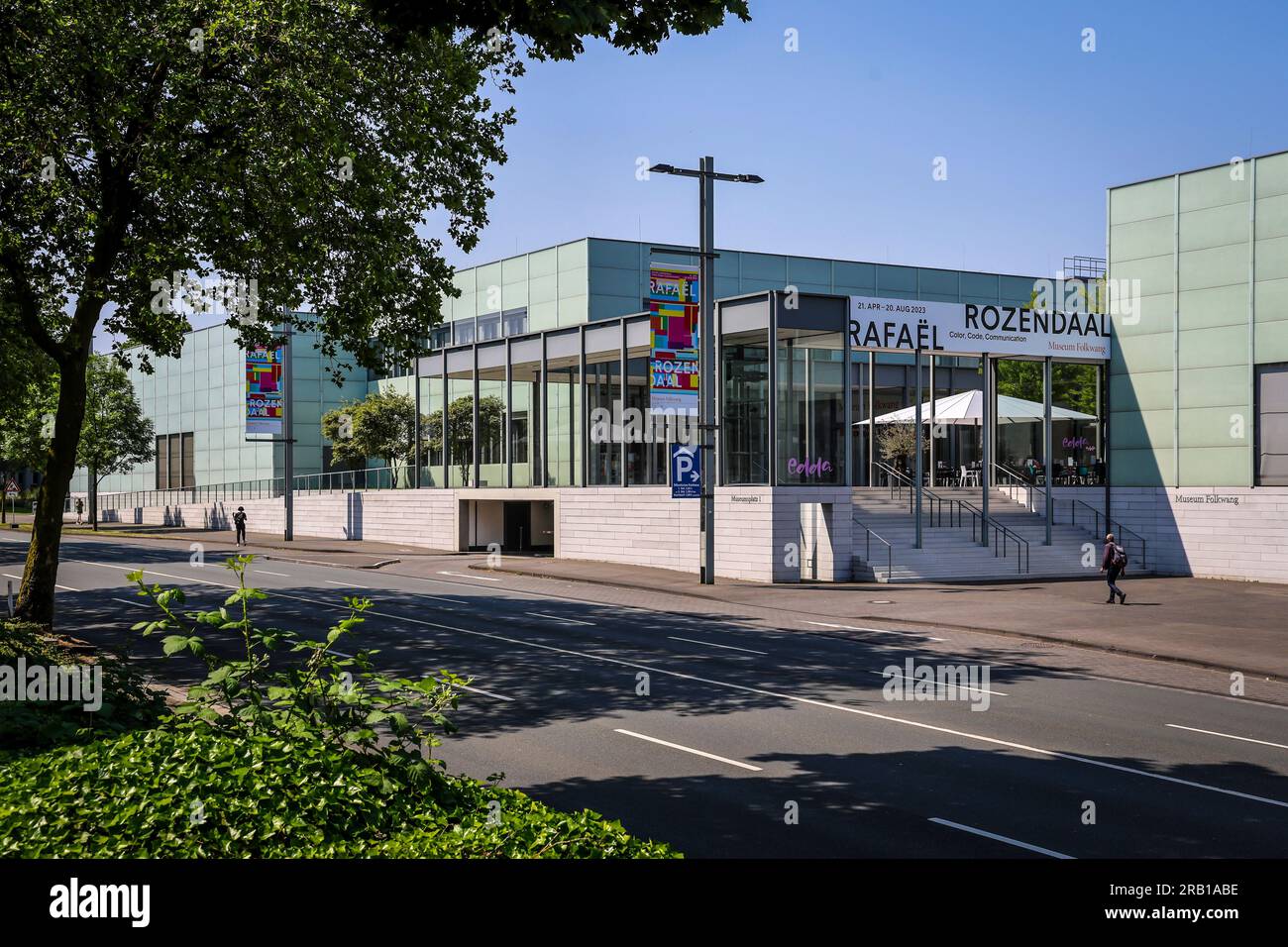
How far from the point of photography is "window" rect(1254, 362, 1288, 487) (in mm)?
33219

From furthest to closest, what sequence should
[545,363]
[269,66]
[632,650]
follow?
[545,363] < [632,650] < [269,66]

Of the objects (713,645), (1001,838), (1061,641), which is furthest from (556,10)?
(1061,641)

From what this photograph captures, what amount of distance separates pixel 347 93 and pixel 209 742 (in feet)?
43.1

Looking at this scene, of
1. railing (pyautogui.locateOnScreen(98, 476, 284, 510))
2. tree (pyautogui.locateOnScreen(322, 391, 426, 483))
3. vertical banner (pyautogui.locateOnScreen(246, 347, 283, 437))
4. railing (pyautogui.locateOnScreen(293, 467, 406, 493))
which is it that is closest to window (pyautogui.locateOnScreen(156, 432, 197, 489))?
railing (pyautogui.locateOnScreen(98, 476, 284, 510))

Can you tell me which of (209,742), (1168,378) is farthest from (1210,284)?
(209,742)

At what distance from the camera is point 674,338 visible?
31.2 meters

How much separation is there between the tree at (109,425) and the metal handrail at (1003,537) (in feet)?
161

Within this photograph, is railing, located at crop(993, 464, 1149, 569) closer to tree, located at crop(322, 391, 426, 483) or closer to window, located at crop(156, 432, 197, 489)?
tree, located at crop(322, 391, 426, 483)

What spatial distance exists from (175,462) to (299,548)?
128 ft

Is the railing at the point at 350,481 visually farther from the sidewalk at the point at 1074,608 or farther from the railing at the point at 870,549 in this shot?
the railing at the point at 870,549

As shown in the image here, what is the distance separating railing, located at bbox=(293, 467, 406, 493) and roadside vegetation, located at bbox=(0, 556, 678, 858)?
1819 inches

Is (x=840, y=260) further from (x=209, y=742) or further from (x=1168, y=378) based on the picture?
(x=209, y=742)

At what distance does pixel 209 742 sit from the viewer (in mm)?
6129
